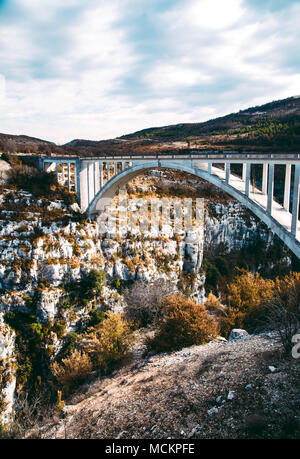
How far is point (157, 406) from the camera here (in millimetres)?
11953

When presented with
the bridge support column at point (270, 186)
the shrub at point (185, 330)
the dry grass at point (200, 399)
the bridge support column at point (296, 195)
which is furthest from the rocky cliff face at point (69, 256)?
the bridge support column at point (296, 195)

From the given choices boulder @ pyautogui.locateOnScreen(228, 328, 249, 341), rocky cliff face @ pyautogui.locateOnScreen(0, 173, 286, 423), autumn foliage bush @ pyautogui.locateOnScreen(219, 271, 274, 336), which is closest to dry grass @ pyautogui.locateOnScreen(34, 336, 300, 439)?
boulder @ pyautogui.locateOnScreen(228, 328, 249, 341)

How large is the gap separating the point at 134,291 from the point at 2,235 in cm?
1507

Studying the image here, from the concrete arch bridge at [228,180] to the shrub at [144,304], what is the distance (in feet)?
38.2

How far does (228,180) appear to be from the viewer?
17.6 metres

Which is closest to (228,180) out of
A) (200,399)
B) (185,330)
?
(185,330)

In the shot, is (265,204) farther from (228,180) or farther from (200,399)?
(200,399)

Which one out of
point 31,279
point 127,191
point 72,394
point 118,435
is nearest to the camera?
point 118,435

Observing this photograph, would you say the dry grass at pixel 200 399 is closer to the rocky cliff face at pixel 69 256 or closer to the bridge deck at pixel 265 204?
the bridge deck at pixel 265 204

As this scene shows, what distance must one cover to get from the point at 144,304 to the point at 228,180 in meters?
16.8

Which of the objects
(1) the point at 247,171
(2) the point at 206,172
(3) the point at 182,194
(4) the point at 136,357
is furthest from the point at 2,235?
(3) the point at 182,194

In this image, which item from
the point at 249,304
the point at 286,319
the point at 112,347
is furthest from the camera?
the point at 249,304

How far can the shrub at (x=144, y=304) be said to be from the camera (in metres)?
28.2
